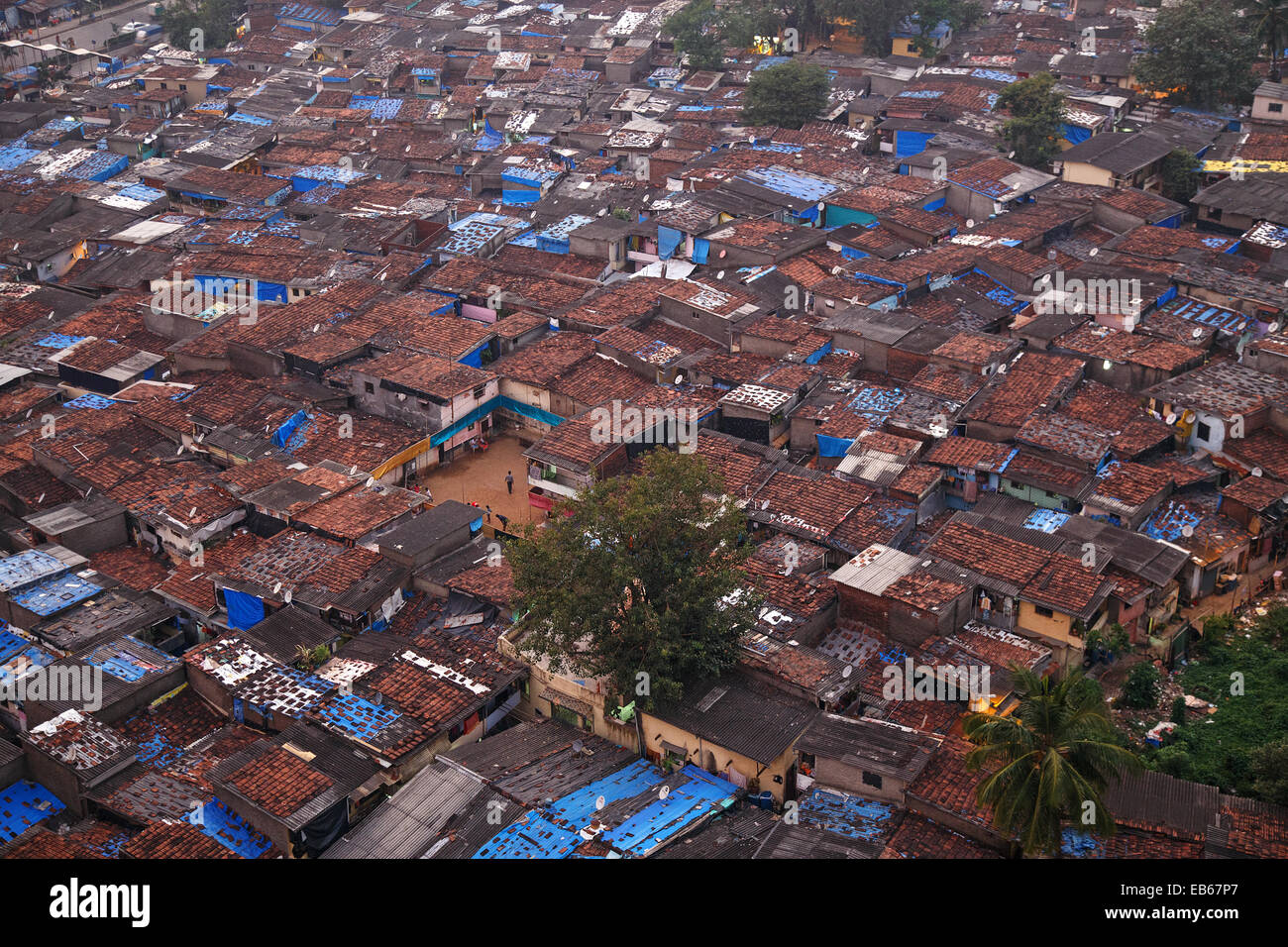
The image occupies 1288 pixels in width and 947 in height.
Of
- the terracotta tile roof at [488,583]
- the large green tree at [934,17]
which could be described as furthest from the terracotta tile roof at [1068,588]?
the large green tree at [934,17]

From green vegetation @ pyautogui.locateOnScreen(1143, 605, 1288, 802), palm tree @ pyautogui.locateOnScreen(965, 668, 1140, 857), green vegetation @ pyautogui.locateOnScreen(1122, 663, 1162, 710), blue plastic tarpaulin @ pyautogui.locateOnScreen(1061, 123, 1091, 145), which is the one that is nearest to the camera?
palm tree @ pyautogui.locateOnScreen(965, 668, 1140, 857)

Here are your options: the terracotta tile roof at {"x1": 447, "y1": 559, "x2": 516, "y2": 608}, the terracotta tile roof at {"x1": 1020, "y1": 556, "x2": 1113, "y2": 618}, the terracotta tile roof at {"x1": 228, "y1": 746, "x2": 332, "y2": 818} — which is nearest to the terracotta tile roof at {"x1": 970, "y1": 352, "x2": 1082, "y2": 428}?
the terracotta tile roof at {"x1": 1020, "y1": 556, "x2": 1113, "y2": 618}

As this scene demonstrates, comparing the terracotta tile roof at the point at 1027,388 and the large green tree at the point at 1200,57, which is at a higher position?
the large green tree at the point at 1200,57

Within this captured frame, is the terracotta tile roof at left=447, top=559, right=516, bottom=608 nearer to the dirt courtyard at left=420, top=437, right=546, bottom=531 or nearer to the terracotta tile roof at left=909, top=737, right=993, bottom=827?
the dirt courtyard at left=420, top=437, right=546, bottom=531

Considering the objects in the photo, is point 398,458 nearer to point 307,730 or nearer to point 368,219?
point 307,730

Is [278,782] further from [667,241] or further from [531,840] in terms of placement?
[667,241]

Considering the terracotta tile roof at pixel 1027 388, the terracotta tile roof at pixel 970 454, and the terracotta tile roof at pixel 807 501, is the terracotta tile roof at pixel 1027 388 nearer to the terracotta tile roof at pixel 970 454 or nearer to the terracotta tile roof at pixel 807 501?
the terracotta tile roof at pixel 970 454

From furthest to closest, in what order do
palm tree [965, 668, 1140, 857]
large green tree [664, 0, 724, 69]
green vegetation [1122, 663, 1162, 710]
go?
large green tree [664, 0, 724, 69]
green vegetation [1122, 663, 1162, 710]
palm tree [965, 668, 1140, 857]

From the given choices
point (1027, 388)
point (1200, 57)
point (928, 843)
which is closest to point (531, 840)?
point (928, 843)
